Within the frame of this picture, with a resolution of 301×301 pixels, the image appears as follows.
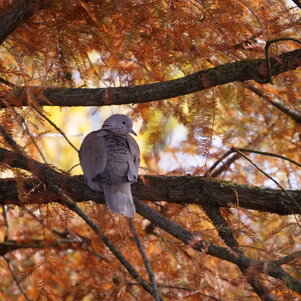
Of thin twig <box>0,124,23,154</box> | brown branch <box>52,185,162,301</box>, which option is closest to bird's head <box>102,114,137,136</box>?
brown branch <box>52,185,162,301</box>

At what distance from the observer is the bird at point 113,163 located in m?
2.99

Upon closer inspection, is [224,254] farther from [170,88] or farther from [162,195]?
[170,88]

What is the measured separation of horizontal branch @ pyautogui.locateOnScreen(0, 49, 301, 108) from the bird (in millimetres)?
528

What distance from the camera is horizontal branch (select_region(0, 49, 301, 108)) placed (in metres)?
2.51

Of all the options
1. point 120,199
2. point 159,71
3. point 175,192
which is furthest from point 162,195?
point 159,71

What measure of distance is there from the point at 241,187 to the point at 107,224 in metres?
0.90

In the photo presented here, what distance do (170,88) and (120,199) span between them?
0.68m

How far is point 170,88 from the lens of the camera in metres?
2.66

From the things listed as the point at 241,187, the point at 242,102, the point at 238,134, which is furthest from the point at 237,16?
the point at 238,134

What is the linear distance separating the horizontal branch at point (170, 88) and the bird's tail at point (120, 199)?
0.52 metres

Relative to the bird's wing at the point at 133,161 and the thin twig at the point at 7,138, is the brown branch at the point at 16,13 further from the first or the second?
the bird's wing at the point at 133,161

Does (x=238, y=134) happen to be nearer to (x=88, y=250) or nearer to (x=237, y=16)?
(x=88, y=250)

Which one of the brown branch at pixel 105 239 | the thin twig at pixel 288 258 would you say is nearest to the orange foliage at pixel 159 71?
the thin twig at pixel 288 258

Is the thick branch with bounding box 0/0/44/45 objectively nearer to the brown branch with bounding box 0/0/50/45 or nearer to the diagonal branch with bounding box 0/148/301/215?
the brown branch with bounding box 0/0/50/45
